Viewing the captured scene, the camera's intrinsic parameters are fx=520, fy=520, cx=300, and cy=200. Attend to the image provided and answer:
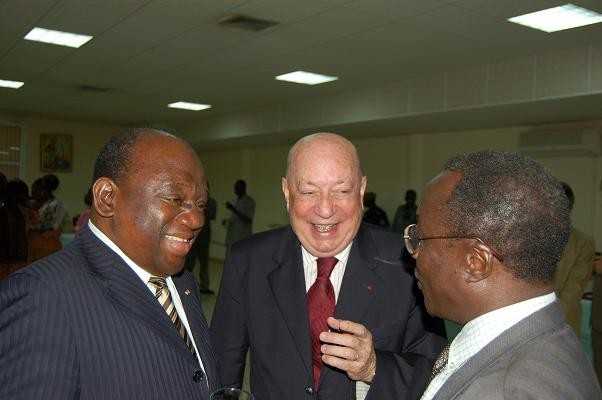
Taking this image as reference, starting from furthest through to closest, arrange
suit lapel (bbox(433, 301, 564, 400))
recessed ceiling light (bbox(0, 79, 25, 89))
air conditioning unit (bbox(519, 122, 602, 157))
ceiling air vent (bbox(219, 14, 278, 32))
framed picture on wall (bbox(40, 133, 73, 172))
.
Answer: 1. framed picture on wall (bbox(40, 133, 73, 172))
2. recessed ceiling light (bbox(0, 79, 25, 89))
3. air conditioning unit (bbox(519, 122, 602, 157))
4. ceiling air vent (bbox(219, 14, 278, 32))
5. suit lapel (bbox(433, 301, 564, 400))

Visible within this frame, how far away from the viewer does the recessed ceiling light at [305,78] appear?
7492mm

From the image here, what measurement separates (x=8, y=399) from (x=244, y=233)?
7.51m

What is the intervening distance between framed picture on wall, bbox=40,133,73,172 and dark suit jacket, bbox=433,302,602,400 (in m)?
13.3

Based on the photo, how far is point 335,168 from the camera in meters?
1.67

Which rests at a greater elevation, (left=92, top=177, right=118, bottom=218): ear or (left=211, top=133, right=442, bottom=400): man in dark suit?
(left=92, top=177, right=118, bottom=218): ear

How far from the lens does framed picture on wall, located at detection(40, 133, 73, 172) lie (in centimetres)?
1259

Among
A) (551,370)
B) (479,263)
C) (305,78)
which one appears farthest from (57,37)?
(551,370)

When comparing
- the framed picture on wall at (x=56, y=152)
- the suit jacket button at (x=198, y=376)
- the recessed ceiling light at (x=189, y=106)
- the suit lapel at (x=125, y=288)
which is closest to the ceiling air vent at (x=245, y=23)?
the suit lapel at (x=125, y=288)

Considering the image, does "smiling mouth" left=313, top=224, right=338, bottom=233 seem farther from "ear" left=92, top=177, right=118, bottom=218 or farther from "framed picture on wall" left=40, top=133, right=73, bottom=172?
"framed picture on wall" left=40, top=133, right=73, bottom=172

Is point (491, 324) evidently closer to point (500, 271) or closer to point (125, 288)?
point (500, 271)

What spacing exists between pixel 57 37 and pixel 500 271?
245 inches

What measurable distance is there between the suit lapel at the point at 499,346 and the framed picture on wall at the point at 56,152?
1330cm

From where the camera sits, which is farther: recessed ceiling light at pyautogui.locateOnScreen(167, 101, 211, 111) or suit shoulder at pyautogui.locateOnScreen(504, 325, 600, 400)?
recessed ceiling light at pyautogui.locateOnScreen(167, 101, 211, 111)

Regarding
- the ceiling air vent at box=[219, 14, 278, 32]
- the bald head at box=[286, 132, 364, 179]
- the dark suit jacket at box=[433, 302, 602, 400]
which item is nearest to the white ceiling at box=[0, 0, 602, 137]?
the ceiling air vent at box=[219, 14, 278, 32]
